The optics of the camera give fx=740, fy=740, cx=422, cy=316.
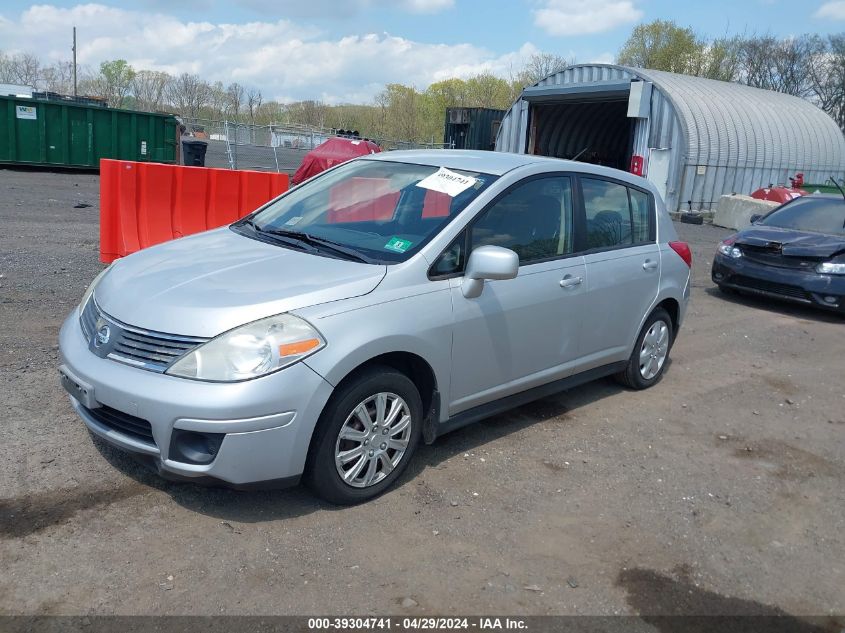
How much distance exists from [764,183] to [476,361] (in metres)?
24.1

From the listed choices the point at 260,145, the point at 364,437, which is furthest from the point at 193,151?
the point at 364,437

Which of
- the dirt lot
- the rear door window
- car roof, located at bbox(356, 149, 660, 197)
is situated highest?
car roof, located at bbox(356, 149, 660, 197)

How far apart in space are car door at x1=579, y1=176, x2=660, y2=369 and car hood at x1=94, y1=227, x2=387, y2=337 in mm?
1848

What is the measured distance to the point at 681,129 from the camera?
2173 centimetres

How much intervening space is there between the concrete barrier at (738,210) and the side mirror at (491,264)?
16.9 meters

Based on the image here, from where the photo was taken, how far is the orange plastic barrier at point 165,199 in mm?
8469

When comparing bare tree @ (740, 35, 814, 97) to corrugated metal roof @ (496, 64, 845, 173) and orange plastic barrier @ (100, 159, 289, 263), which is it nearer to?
corrugated metal roof @ (496, 64, 845, 173)

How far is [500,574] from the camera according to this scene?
3.36m

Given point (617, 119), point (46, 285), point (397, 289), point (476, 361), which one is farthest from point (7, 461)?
point (617, 119)

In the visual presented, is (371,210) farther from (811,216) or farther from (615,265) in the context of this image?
(811,216)

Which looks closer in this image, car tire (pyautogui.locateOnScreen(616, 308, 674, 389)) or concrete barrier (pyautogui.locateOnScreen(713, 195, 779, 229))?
car tire (pyautogui.locateOnScreen(616, 308, 674, 389))

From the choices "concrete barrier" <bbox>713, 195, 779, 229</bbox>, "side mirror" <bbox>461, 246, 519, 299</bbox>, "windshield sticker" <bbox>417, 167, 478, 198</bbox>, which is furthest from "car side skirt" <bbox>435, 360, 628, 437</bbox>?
"concrete barrier" <bbox>713, 195, 779, 229</bbox>

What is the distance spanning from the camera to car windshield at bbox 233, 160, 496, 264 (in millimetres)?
4188

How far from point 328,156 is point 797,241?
1041cm
